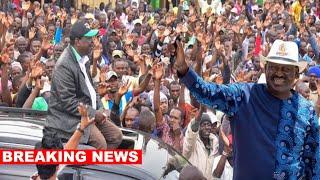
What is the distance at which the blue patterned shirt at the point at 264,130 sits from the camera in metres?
3.87

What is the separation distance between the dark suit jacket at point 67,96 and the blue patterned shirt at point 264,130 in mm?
1488

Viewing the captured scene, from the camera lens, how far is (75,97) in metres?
5.37

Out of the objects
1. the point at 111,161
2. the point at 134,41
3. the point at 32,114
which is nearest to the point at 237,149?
the point at 111,161

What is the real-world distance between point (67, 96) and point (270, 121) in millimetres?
1829

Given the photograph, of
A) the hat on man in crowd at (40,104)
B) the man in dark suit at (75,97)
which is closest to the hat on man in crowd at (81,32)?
the man in dark suit at (75,97)

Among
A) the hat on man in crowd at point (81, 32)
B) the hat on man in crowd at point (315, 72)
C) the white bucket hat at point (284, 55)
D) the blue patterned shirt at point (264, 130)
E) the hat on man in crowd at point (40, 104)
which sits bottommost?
the hat on man in crowd at point (40, 104)

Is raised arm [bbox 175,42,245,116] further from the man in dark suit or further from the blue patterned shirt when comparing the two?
the man in dark suit

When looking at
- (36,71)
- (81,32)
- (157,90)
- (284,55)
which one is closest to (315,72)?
(157,90)

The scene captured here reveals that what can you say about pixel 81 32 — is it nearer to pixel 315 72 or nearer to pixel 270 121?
pixel 270 121

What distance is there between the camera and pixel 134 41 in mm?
12359

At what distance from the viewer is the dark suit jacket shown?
5277 millimetres

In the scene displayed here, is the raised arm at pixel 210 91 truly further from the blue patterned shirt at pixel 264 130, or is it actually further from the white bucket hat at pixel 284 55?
the white bucket hat at pixel 284 55

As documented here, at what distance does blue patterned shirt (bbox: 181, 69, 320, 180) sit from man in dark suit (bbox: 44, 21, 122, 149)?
4.37ft

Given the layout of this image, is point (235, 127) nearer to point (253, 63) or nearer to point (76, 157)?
point (76, 157)
